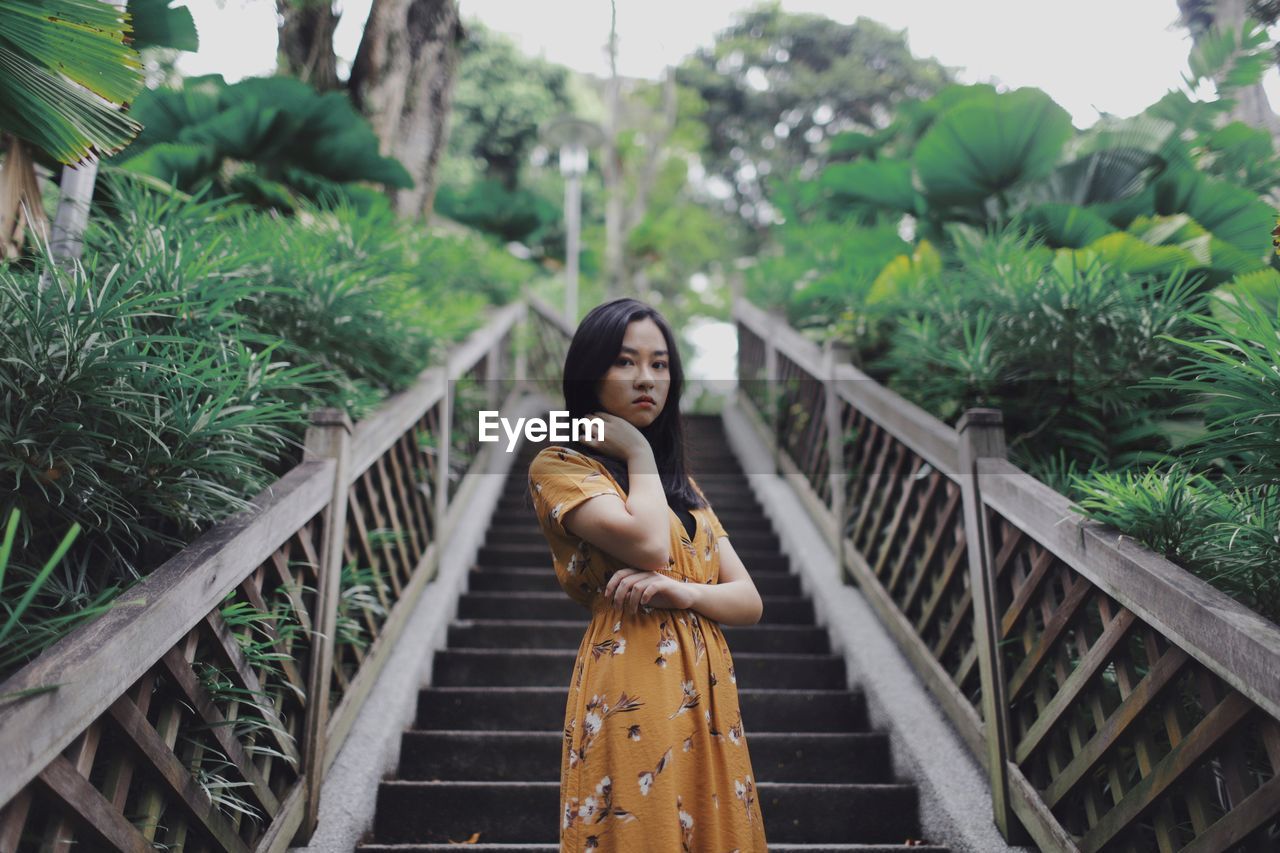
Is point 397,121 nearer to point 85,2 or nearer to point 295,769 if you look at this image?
point 85,2

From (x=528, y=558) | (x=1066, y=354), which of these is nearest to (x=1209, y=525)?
(x=1066, y=354)

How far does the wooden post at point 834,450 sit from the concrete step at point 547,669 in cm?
57

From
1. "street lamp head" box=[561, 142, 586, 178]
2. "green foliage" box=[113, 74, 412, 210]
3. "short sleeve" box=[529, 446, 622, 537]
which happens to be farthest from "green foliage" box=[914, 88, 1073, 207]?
"street lamp head" box=[561, 142, 586, 178]

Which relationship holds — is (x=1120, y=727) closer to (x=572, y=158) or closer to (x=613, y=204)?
(x=572, y=158)

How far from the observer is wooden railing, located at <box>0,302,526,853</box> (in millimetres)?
1226

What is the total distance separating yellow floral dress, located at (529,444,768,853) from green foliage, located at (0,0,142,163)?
1.26m

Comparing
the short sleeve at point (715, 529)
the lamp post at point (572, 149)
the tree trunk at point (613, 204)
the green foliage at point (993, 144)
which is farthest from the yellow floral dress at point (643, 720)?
the tree trunk at point (613, 204)

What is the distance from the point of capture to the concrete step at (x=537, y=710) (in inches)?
115

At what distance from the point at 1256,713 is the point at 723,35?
1678 centimetres

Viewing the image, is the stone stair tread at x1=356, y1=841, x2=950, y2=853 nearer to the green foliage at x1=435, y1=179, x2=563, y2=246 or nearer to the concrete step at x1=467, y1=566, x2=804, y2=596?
the concrete step at x1=467, y1=566, x2=804, y2=596

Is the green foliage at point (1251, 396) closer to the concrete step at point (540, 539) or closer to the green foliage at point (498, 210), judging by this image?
the concrete step at point (540, 539)

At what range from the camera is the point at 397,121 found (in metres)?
5.34

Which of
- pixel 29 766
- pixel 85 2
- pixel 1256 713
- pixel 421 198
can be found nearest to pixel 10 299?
pixel 85 2

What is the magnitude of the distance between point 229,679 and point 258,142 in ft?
10.7
